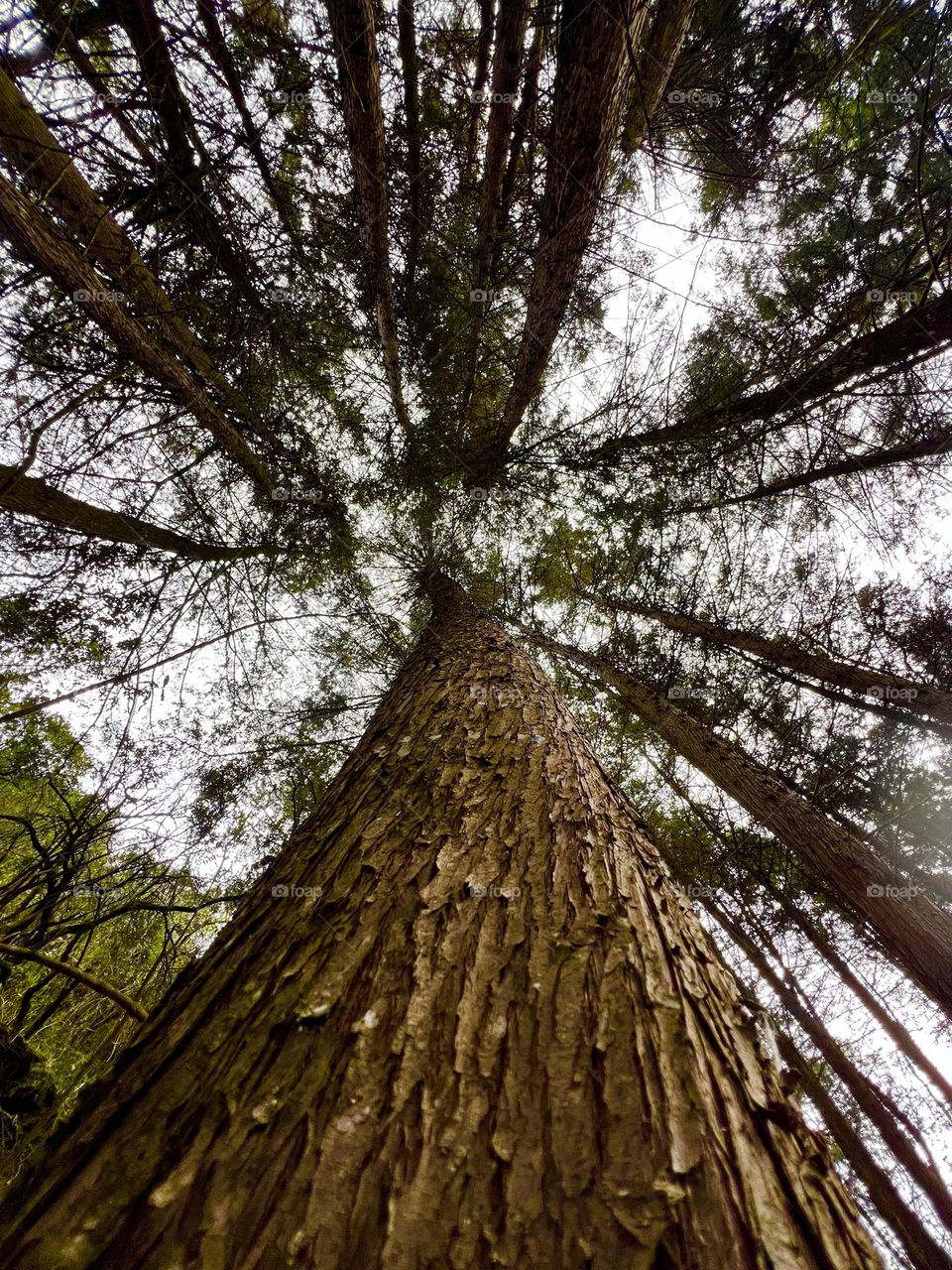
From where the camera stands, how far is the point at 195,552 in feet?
14.6

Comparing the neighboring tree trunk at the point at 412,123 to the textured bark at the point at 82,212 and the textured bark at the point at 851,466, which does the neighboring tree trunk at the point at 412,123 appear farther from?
the textured bark at the point at 851,466

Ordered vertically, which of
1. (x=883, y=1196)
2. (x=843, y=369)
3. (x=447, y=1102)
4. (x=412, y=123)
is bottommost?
(x=883, y=1196)

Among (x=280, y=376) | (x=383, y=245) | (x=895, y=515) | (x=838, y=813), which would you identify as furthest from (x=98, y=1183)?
(x=895, y=515)

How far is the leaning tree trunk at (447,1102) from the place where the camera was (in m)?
0.60

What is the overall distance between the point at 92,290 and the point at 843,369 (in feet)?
15.5

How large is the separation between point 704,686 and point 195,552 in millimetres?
5251

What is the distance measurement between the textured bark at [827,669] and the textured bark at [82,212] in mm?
5178

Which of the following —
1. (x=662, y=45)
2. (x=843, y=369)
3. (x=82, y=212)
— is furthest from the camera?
(x=843, y=369)

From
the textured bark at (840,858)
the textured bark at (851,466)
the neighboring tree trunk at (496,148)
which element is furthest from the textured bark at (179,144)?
the textured bark at (840,858)

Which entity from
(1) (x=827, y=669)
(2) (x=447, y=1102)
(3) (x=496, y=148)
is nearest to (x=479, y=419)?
(3) (x=496, y=148)

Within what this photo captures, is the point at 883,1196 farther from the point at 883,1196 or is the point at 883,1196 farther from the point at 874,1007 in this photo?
the point at 874,1007

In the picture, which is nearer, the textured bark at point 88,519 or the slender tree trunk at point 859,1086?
the slender tree trunk at point 859,1086

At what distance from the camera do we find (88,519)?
3678 millimetres

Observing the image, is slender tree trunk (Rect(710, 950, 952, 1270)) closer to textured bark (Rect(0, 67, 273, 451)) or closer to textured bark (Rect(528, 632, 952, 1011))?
textured bark (Rect(528, 632, 952, 1011))
